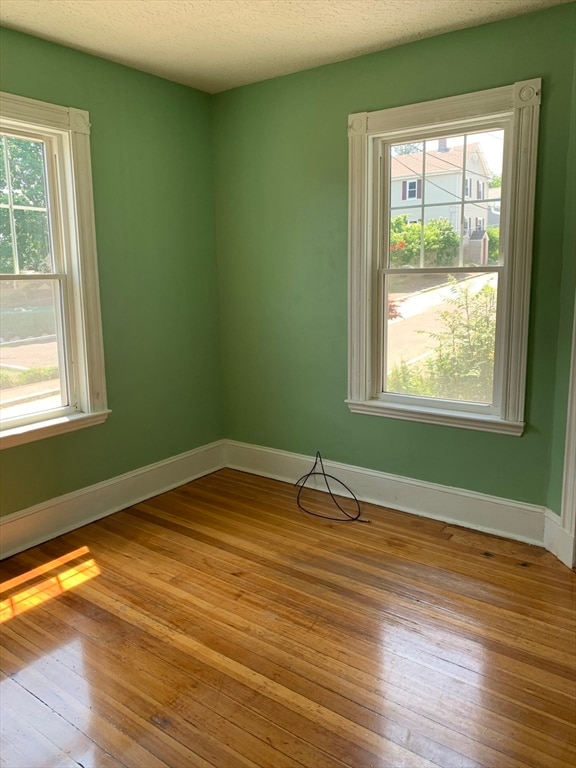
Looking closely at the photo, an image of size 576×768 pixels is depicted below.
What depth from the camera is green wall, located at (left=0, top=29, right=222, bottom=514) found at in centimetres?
312

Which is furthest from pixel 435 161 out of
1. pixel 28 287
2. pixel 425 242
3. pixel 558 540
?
pixel 28 287

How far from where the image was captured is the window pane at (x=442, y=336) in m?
3.17

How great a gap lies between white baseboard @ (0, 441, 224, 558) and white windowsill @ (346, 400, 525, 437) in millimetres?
1255

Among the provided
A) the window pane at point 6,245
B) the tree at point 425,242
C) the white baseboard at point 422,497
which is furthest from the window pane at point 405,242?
the window pane at point 6,245

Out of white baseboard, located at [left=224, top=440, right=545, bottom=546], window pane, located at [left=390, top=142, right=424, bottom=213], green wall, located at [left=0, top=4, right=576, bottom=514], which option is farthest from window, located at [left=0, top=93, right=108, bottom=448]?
window pane, located at [left=390, top=142, right=424, bottom=213]

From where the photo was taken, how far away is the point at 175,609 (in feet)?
8.33

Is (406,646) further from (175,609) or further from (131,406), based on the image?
(131,406)

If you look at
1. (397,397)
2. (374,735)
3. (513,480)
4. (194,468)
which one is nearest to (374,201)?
(397,397)

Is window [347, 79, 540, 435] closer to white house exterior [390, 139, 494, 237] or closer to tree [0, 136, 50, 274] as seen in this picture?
white house exterior [390, 139, 494, 237]

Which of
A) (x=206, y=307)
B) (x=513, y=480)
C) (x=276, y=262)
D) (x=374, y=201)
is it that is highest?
(x=374, y=201)

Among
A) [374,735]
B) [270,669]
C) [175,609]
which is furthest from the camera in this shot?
[175,609]

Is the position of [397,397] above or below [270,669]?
above

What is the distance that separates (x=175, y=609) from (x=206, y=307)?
2236mm

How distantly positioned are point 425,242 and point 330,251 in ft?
2.03
